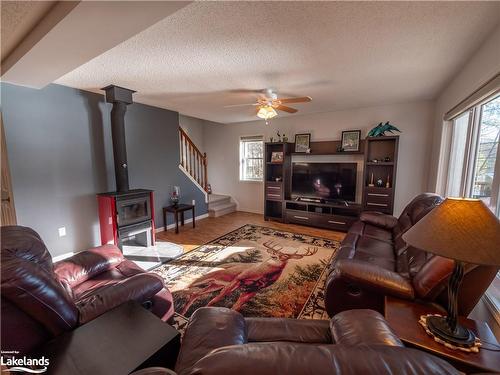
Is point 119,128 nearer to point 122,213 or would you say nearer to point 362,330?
point 122,213

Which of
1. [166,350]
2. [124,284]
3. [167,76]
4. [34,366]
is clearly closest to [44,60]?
[167,76]

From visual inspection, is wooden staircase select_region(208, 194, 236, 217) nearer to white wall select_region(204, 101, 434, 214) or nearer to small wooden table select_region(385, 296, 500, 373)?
white wall select_region(204, 101, 434, 214)

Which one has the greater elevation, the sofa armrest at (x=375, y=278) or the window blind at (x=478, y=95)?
the window blind at (x=478, y=95)

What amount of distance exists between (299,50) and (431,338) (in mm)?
2258

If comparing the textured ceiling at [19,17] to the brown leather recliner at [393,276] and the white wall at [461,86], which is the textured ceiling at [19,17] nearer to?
the brown leather recliner at [393,276]

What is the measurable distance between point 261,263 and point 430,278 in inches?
76.4

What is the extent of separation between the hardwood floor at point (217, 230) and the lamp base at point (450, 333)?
278 centimetres

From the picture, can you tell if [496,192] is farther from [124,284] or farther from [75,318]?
[75,318]

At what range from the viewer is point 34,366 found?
951 millimetres

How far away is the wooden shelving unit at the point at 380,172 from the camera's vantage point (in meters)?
3.77

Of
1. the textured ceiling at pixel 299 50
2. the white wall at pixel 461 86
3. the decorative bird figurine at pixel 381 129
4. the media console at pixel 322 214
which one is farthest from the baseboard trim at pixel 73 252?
the white wall at pixel 461 86

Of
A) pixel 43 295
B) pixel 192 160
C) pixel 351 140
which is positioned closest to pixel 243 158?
pixel 192 160

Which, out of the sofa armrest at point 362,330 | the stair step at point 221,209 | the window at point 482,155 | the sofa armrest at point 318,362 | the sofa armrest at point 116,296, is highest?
the window at point 482,155

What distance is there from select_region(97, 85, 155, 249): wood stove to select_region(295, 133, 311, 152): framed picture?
3.15m
